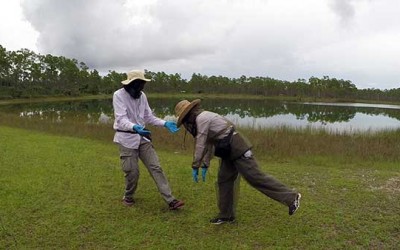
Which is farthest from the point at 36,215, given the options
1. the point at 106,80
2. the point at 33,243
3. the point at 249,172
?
the point at 106,80

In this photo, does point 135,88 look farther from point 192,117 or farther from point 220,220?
point 220,220

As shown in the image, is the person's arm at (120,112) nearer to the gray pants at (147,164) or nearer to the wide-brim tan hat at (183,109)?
the gray pants at (147,164)

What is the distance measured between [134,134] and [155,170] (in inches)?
24.4

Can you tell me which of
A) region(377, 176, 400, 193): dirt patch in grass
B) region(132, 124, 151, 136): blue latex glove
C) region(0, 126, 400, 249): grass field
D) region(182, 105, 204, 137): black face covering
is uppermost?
region(182, 105, 204, 137): black face covering

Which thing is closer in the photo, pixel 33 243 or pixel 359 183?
pixel 33 243

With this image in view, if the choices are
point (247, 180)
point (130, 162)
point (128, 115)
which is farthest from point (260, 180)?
point (128, 115)

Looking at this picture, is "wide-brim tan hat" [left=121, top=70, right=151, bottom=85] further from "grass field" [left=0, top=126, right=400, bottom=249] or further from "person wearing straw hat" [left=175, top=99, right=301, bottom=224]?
"grass field" [left=0, top=126, right=400, bottom=249]

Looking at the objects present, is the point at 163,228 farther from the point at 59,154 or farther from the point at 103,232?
the point at 59,154

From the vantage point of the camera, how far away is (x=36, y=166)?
842 cm

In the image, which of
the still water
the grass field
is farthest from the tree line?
the grass field

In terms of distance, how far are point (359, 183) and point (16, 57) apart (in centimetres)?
7487

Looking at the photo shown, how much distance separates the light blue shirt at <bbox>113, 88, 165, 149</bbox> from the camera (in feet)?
17.4

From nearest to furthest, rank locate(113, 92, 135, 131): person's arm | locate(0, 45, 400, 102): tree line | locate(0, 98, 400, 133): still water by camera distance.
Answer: locate(113, 92, 135, 131): person's arm < locate(0, 98, 400, 133): still water < locate(0, 45, 400, 102): tree line

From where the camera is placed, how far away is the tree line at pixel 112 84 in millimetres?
71438
